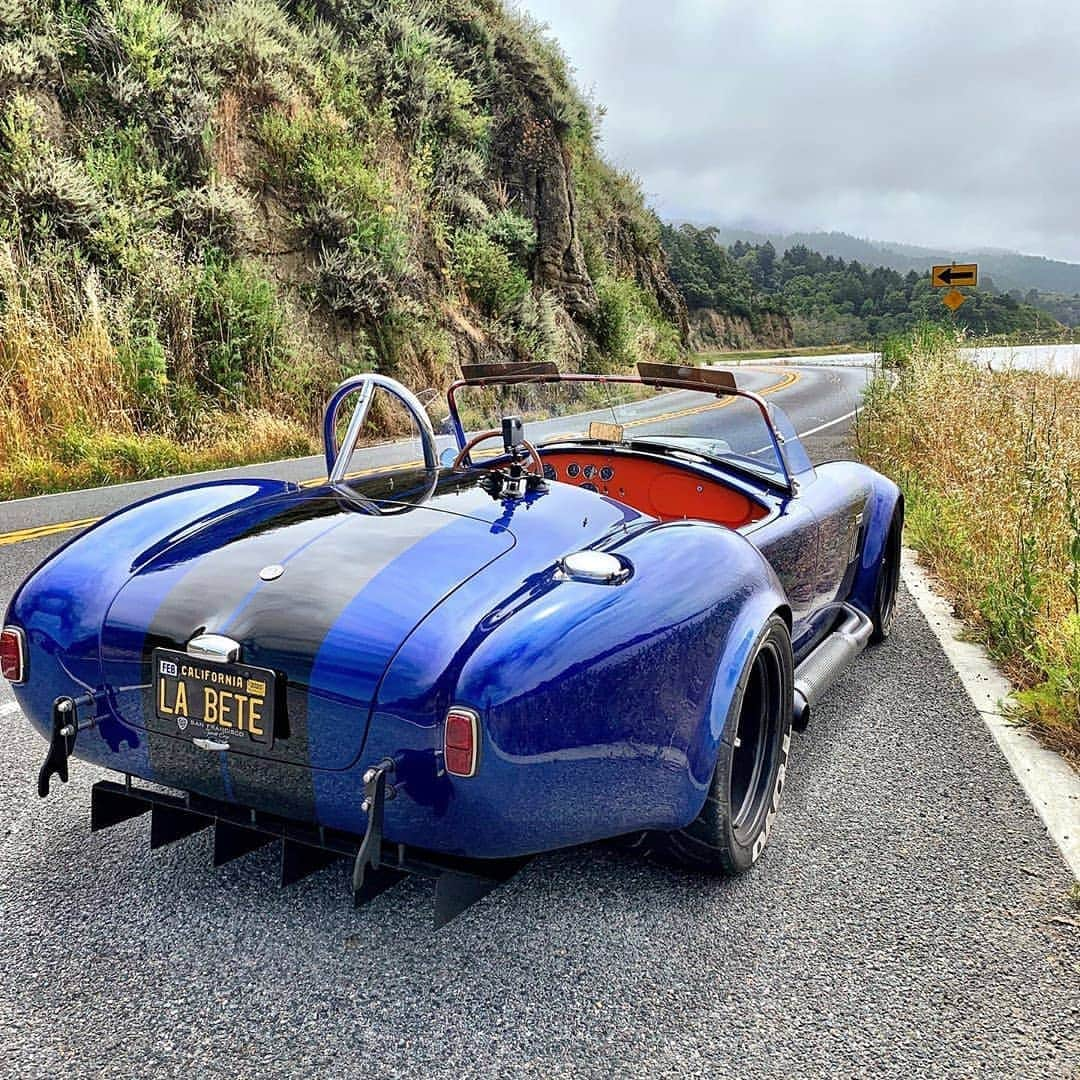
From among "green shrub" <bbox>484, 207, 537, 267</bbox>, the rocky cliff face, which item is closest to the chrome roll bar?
"green shrub" <bbox>484, 207, 537, 267</bbox>

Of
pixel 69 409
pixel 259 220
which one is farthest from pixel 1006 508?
pixel 259 220

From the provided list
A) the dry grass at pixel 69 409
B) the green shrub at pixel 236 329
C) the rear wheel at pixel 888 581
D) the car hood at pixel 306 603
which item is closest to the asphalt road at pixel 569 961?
the car hood at pixel 306 603

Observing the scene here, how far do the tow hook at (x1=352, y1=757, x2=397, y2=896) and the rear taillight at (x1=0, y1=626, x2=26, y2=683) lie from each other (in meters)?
1.05

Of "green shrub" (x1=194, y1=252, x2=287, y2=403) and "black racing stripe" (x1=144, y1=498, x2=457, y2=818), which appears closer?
"black racing stripe" (x1=144, y1=498, x2=457, y2=818)

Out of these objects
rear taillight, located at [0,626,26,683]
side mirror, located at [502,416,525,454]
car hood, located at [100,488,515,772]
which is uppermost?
side mirror, located at [502,416,525,454]

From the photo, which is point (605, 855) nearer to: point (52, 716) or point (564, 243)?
point (52, 716)

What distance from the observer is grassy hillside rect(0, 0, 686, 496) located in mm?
12125

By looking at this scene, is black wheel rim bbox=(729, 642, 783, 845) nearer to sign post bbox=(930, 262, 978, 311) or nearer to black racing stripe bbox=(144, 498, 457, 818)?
black racing stripe bbox=(144, 498, 457, 818)

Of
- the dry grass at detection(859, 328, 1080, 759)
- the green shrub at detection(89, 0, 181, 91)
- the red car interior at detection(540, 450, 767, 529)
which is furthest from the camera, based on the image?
the green shrub at detection(89, 0, 181, 91)

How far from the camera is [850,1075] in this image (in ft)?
6.88

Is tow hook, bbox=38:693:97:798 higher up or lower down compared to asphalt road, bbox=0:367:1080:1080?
higher up

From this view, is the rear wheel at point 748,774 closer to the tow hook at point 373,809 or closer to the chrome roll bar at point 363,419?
the tow hook at point 373,809

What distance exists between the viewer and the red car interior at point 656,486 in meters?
3.86

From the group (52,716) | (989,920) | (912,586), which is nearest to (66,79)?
(912,586)
